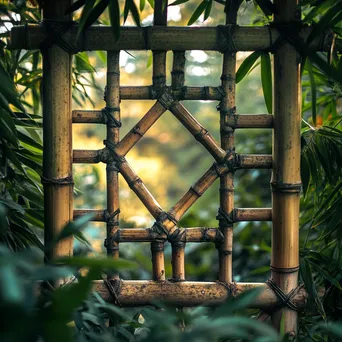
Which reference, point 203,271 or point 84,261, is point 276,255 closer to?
point 84,261

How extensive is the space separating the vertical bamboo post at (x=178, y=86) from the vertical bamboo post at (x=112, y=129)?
0.42 feet

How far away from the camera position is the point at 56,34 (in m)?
1.44

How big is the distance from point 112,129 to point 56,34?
0.24m

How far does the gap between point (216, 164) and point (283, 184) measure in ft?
0.52

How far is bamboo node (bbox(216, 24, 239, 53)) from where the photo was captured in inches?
57.2

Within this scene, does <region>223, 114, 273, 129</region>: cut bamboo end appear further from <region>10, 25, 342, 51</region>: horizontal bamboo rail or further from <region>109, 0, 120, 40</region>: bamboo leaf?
<region>109, 0, 120, 40</region>: bamboo leaf

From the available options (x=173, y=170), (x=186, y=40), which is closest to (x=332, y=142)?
(x=186, y=40)

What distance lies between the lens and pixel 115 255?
1.52 metres

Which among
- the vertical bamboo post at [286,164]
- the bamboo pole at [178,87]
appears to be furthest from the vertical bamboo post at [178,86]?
the vertical bamboo post at [286,164]

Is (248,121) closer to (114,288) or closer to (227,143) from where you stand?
(227,143)

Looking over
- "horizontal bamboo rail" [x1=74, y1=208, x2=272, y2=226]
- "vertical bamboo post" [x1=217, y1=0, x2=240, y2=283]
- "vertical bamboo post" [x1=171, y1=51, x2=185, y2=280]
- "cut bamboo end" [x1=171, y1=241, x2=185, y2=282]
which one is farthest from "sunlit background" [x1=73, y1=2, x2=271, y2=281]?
"cut bamboo end" [x1=171, y1=241, x2=185, y2=282]

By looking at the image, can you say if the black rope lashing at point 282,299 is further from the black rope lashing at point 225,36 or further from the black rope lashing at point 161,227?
the black rope lashing at point 225,36

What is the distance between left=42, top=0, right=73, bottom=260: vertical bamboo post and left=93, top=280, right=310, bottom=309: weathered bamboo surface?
16cm

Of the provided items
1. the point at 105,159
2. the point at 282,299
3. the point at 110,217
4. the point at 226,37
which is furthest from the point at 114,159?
the point at 282,299
